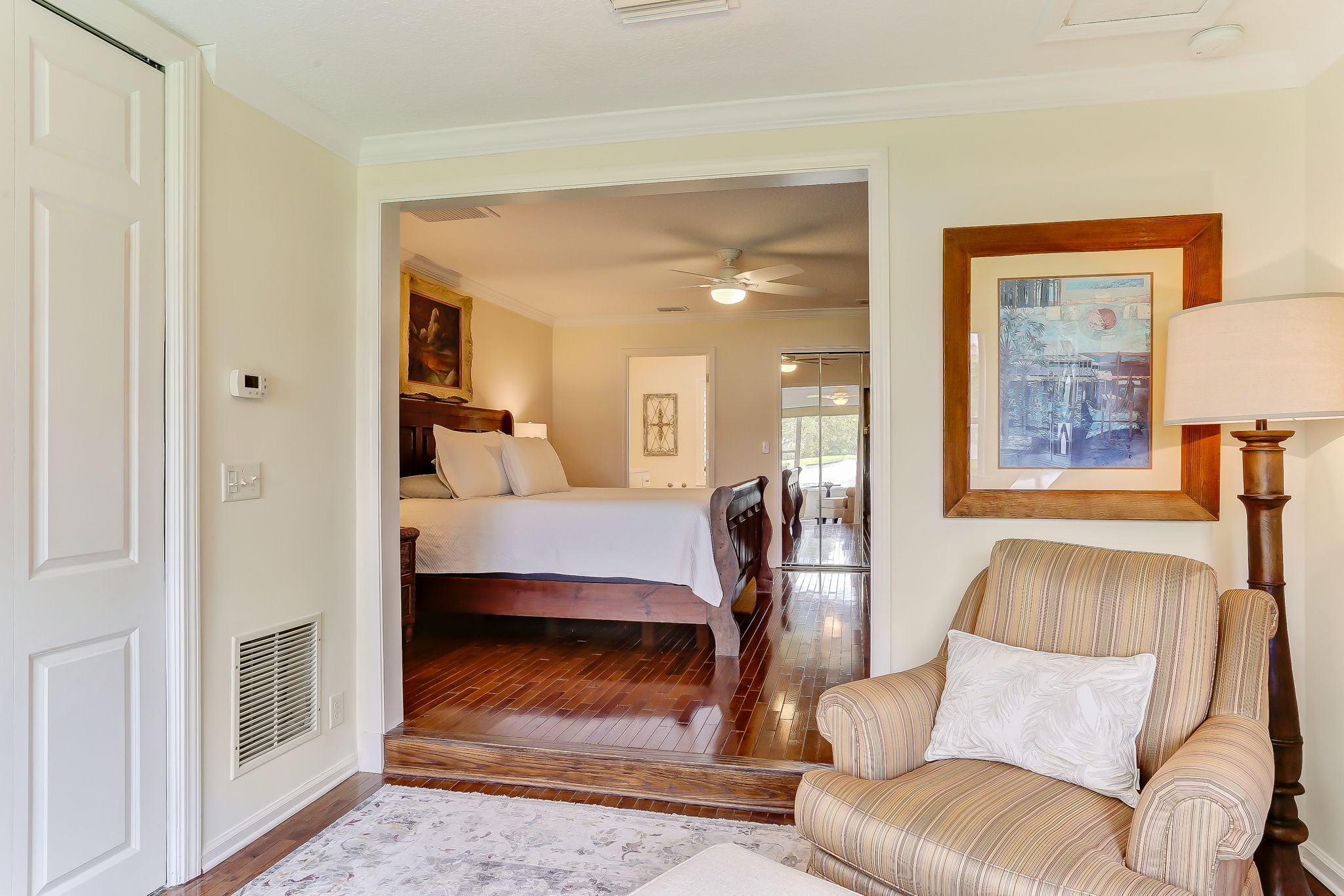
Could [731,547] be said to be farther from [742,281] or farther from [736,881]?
[736,881]

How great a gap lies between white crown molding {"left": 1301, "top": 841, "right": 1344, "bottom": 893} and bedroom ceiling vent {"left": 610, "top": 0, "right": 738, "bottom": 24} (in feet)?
9.62

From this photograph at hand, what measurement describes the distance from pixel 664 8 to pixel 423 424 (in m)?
3.76

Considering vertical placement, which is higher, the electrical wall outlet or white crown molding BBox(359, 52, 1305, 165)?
white crown molding BBox(359, 52, 1305, 165)

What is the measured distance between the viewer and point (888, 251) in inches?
104

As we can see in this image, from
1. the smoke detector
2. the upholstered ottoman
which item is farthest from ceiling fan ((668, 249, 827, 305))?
the upholstered ottoman

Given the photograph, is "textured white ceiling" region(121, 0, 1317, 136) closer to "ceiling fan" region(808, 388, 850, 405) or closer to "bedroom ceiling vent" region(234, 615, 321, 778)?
"bedroom ceiling vent" region(234, 615, 321, 778)

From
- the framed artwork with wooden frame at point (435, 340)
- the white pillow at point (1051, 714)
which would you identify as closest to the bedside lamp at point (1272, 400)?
the white pillow at point (1051, 714)

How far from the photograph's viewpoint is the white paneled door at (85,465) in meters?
1.83

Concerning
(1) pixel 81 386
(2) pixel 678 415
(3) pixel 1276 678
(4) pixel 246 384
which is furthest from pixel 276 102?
(2) pixel 678 415

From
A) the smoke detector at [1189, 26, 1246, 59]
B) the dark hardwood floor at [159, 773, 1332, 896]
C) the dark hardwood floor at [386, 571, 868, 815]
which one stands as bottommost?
the dark hardwood floor at [159, 773, 1332, 896]

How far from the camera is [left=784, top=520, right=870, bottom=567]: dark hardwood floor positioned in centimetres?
738

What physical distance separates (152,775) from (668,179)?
2.47 meters

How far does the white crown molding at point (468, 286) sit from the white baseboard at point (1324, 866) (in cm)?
524

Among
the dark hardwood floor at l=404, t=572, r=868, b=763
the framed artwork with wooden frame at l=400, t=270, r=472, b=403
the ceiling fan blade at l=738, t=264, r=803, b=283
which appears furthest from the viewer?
the framed artwork with wooden frame at l=400, t=270, r=472, b=403
